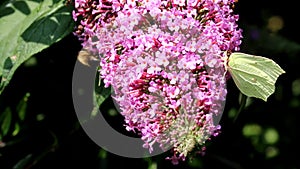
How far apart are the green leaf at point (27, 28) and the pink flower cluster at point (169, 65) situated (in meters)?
0.27

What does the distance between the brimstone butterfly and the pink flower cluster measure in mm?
81

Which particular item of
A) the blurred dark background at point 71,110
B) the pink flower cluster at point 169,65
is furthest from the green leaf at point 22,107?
the pink flower cluster at point 169,65

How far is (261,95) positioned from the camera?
96.9 inches

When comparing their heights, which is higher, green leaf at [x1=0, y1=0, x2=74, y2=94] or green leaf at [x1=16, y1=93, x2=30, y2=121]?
green leaf at [x1=0, y1=0, x2=74, y2=94]

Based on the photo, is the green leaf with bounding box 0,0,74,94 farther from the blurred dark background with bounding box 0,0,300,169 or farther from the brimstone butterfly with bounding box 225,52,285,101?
the brimstone butterfly with bounding box 225,52,285,101

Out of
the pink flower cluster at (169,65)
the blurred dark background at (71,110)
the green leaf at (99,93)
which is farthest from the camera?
the blurred dark background at (71,110)

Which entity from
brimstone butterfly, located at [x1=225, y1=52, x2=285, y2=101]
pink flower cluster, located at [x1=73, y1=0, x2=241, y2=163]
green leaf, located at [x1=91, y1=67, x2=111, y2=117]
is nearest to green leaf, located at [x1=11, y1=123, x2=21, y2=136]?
green leaf, located at [x1=91, y1=67, x2=111, y2=117]

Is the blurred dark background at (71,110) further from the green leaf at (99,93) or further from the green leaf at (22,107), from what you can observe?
the green leaf at (99,93)

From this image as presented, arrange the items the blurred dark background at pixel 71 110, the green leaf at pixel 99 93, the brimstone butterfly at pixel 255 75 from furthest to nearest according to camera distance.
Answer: the blurred dark background at pixel 71 110 → the green leaf at pixel 99 93 → the brimstone butterfly at pixel 255 75

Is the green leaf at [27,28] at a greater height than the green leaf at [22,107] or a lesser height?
greater

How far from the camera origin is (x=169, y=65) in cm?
226

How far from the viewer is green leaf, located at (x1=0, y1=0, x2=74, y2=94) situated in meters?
2.57

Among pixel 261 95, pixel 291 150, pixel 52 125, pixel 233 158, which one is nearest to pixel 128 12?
pixel 261 95

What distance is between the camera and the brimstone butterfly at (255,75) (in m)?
2.44
